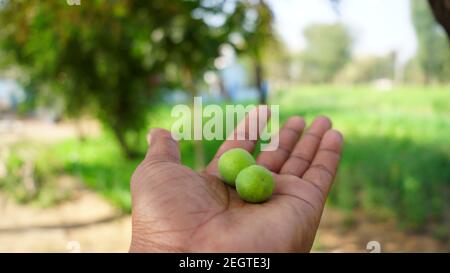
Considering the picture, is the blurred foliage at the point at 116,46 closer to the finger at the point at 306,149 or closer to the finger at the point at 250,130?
the finger at the point at 250,130

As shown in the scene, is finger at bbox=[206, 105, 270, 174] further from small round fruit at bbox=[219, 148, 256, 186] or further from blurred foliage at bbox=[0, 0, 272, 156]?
blurred foliage at bbox=[0, 0, 272, 156]

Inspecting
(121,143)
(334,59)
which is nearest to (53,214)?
(121,143)

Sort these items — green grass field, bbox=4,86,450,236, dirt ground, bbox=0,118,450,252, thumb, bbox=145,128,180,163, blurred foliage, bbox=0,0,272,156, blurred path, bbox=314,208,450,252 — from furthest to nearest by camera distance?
green grass field, bbox=4,86,450,236 → dirt ground, bbox=0,118,450,252 → blurred path, bbox=314,208,450,252 → blurred foliage, bbox=0,0,272,156 → thumb, bbox=145,128,180,163

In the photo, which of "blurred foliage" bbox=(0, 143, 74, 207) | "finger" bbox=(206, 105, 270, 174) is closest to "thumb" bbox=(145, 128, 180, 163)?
"finger" bbox=(206, 105, 270, 174)

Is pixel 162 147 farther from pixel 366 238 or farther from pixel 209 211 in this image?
pixel 366 238

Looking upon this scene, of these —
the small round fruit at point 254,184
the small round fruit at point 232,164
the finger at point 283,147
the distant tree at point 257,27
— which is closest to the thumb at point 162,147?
the small round fruit at point 232,164

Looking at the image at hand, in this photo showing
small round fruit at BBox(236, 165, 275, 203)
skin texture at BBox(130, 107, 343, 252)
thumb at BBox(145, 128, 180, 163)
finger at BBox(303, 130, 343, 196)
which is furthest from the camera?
finger at BBox(303, 130, 343, 196)
